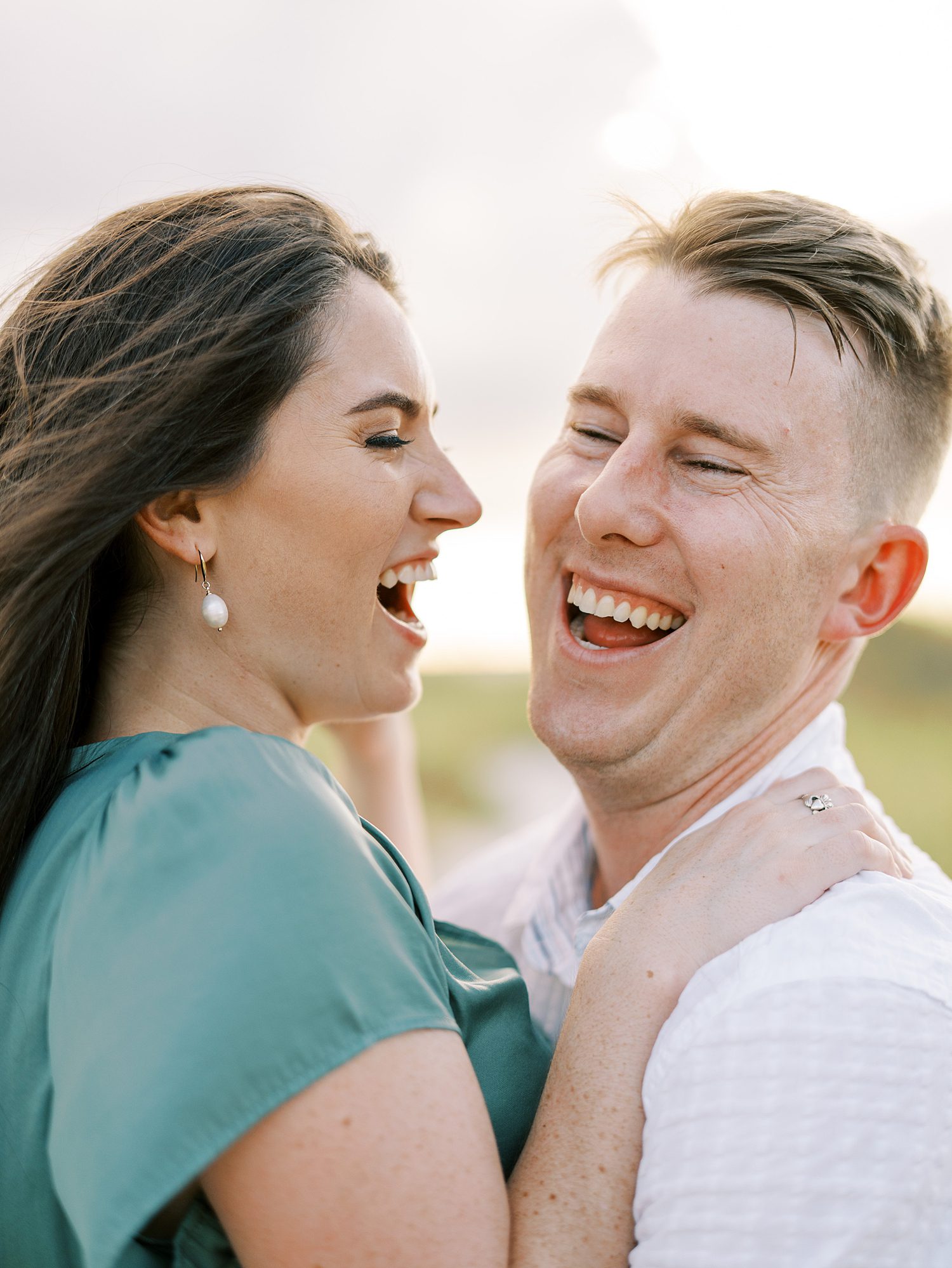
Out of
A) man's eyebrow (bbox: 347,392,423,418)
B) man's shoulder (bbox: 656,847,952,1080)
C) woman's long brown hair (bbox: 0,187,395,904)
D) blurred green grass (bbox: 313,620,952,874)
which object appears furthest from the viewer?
blurred green grass (bbox: 313,620,952,874)

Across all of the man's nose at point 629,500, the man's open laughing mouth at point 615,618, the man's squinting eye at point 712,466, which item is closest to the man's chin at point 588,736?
the man's open laughing mouth at point 615,618

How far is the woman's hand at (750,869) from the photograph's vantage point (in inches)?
79.4

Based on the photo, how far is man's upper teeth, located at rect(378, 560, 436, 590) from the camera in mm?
2541

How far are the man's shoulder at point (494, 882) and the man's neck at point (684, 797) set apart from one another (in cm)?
27

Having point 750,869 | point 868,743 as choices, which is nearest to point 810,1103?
point 750,869

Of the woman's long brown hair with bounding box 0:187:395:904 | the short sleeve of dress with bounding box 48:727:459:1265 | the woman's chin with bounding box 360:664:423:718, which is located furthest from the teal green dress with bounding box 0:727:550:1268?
the woman's chin with bounding box 360:664:423:718

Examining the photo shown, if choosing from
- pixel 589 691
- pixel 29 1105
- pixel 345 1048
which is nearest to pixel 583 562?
pixel 589 691

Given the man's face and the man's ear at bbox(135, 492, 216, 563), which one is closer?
the man's ear at bbox(135, 492, 216, 563)

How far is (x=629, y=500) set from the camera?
260cm

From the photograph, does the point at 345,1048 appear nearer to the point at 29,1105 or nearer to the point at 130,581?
the point at 29,1105

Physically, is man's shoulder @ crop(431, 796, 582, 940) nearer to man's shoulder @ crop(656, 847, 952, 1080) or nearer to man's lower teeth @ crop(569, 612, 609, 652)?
man's lower teeth @ crop(569, 612, 609, 652)

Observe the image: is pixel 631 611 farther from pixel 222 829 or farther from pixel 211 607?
pixel 222 829

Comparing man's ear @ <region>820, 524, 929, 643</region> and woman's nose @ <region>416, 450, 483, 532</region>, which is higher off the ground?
woman's nose @ <region>416, 450, 483, 532</region>

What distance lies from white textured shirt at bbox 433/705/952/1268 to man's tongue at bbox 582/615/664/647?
968 mm
